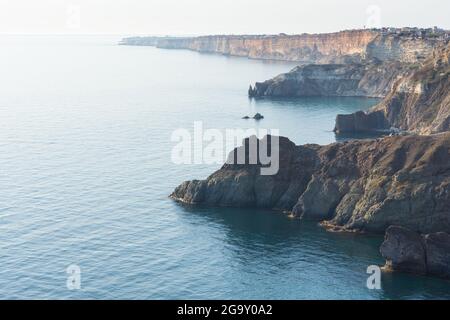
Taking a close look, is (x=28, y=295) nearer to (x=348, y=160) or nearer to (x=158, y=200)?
(x=158, y=200)

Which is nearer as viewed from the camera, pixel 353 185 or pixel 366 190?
pixel 366 190

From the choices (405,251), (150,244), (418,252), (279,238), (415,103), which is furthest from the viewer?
(415,103)

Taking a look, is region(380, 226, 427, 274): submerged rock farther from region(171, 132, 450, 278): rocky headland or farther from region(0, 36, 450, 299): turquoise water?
region(0, 36, 450, 299): turquoise water

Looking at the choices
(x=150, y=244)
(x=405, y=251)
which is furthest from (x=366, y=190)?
(x=150, y=244)

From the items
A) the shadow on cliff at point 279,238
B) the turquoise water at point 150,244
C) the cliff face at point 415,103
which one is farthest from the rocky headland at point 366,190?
the cliff face at point 415,103

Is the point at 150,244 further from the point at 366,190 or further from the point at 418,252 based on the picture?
the point at 418,252

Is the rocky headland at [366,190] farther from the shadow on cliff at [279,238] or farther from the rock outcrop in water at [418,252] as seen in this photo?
the shadow on cliff at [279,238]

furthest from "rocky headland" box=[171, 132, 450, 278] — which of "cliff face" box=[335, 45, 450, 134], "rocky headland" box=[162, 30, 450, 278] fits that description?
"cliff face" box=[335, 45, 450, 134]

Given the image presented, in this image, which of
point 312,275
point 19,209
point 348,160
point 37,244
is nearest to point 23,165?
point 19,209
